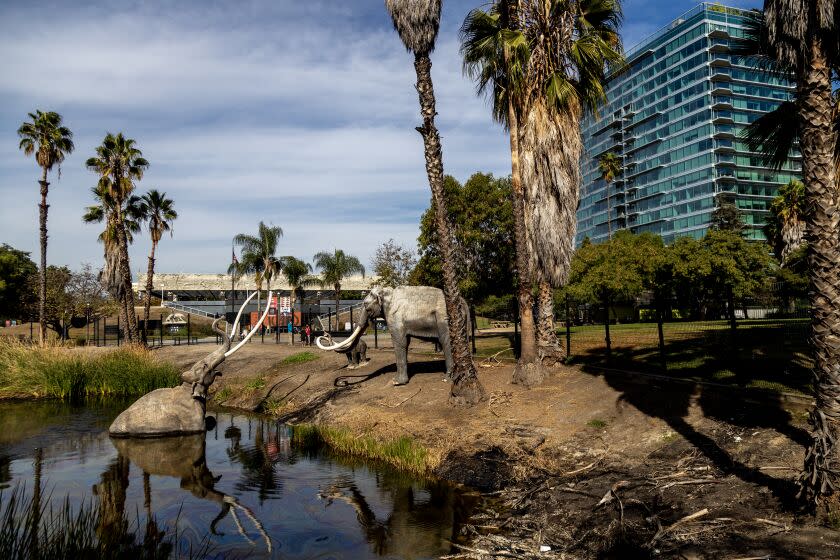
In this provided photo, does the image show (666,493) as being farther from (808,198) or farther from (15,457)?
(15,457)

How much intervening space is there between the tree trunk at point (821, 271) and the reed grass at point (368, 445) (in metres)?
6.23

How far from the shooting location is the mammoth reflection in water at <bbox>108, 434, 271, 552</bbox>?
30.4 feet

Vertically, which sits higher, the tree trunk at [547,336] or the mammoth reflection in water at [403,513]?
the tree trunk at [547,336]

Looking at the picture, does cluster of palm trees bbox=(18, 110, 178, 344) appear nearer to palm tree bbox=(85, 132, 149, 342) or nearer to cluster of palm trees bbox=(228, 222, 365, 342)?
palm tree bbox=(85, 132, 149, 342)

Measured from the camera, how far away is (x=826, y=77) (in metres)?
7.27

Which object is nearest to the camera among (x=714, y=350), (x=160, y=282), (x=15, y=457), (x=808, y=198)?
(x=808, y=198)

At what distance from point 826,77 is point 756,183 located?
118708 millimetres

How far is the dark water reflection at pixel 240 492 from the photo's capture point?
316 inches

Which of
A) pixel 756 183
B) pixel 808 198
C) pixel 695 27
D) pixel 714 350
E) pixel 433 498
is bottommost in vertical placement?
pixel 433 498

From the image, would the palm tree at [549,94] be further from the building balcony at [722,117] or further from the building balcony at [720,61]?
the building balcony at [720,61]

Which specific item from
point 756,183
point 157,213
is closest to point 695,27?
point 756,183

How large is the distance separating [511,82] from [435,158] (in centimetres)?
320

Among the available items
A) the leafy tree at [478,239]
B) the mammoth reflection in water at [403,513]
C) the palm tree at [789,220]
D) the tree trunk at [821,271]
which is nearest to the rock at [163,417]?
the mammoth reflection in water at [403,513]

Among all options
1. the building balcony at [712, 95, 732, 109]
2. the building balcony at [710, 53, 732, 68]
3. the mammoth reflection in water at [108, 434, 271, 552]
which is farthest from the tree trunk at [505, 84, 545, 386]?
the building balcony at [710, 53, 732, 68]
